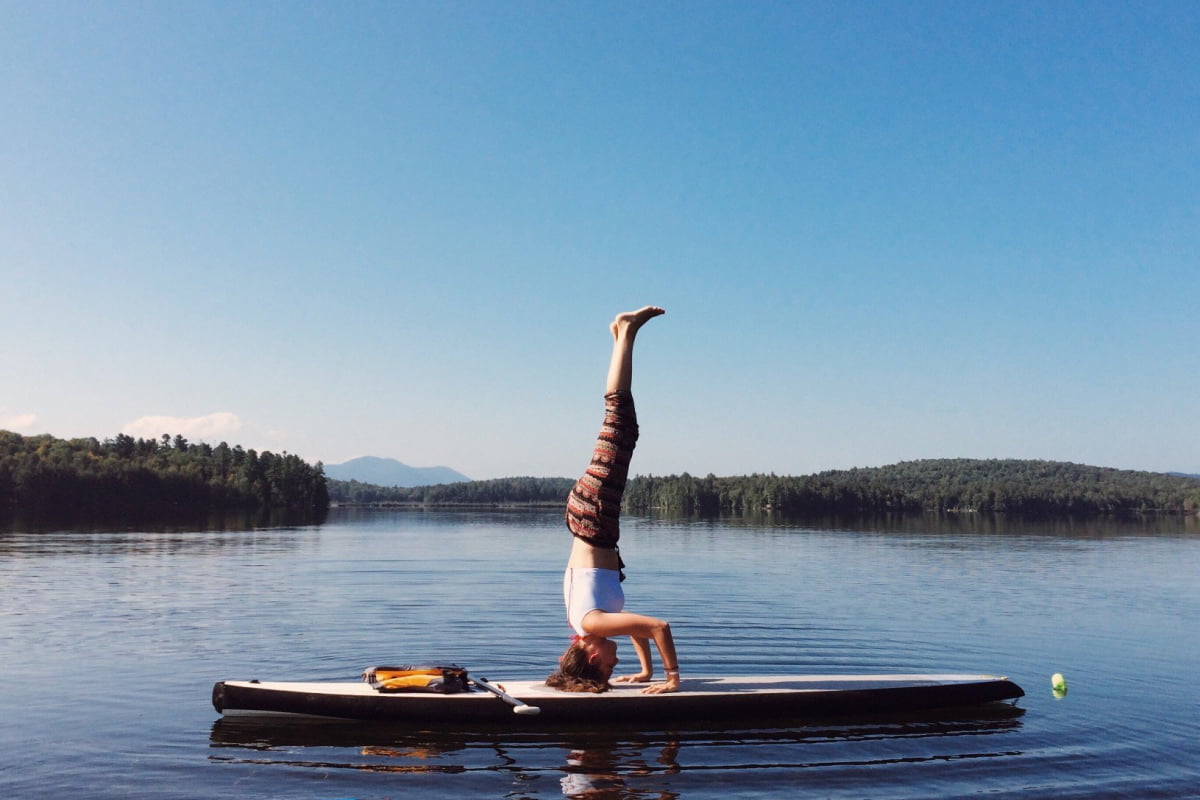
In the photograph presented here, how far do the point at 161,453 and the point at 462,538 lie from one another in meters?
135

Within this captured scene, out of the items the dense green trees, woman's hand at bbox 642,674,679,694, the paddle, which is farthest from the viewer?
the dense green trees

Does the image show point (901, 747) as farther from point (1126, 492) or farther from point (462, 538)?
point (1126, 492)

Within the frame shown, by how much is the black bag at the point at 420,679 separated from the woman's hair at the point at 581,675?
1.24 m

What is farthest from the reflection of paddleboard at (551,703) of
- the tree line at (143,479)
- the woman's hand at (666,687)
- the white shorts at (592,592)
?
the tree line at (143,479)

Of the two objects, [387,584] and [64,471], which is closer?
[387,584]

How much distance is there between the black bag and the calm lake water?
523 millimetres

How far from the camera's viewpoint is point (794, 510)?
564ft

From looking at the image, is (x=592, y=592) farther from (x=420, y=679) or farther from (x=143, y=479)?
(x=143, y=479)

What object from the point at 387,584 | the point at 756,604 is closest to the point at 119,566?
the point at 387,584

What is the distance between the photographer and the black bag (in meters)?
10.9

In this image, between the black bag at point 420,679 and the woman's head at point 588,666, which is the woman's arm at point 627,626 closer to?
the woman's head at point 588,666

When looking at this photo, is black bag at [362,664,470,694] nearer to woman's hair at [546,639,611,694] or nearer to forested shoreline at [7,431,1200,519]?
woman's hair at [546,639,611,694]

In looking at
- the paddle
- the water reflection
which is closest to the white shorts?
the paddle

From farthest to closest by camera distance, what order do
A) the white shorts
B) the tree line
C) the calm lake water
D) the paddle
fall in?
the tree line
the white shorts
the paddle
the calm lake water
